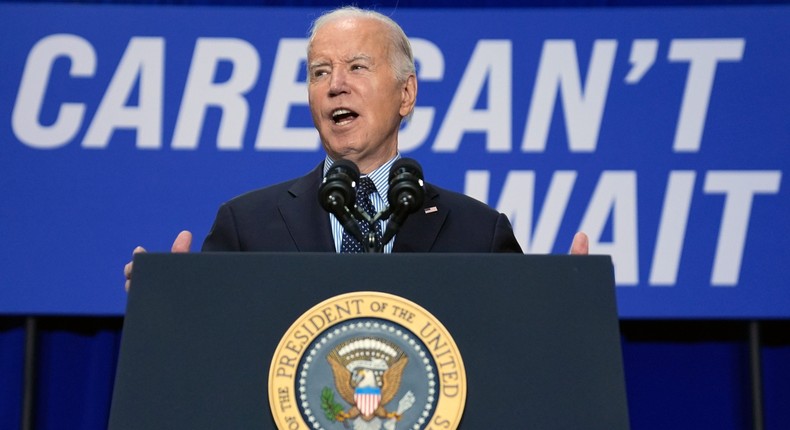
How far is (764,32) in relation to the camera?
3.25 meters

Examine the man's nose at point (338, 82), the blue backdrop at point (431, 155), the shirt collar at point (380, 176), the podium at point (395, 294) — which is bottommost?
the podium at point (395, 294)

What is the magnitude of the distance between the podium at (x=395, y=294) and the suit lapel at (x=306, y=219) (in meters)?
0.48

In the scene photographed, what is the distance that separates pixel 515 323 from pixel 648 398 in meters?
2.31

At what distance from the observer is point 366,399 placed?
1.21m

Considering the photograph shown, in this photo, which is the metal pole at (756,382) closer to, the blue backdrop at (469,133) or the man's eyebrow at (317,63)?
the blue backdrop at (469,133)

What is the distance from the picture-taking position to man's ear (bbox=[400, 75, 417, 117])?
6.50 feet

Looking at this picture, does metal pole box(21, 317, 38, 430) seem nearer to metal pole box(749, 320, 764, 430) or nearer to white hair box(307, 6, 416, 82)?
white hair box(307, 6, 416, 82)

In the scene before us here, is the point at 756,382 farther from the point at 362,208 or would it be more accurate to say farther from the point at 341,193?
the point at 341,193

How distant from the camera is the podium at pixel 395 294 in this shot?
48.4 inches

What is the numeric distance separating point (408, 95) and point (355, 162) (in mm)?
197

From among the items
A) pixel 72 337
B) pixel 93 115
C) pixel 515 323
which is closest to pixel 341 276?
pixel 515 323

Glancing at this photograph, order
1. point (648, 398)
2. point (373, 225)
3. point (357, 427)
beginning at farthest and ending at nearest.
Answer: point (648, 398)
point (373, 225)
point (357, 427)

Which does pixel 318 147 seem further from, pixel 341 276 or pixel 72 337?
pixel 341 276

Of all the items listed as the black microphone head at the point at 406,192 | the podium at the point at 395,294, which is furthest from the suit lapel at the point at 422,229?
the podium at the point at 395,294
